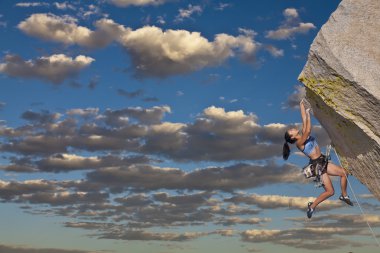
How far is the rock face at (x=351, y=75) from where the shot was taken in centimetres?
1130

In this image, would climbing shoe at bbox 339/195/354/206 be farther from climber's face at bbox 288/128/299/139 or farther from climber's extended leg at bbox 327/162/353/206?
climber's face at bbox 288/128/299/139

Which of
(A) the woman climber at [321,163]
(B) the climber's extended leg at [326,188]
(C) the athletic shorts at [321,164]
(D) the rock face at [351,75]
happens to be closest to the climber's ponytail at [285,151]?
(A) the woman climber at [321,163]

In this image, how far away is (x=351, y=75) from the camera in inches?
446

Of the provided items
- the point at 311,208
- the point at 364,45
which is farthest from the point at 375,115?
the point at 311,208

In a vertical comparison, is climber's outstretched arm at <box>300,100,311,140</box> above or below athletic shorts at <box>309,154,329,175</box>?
above

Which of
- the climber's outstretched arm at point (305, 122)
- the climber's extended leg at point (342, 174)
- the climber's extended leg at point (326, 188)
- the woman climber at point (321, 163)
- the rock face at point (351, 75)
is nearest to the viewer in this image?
the rock face at point (351, 75)

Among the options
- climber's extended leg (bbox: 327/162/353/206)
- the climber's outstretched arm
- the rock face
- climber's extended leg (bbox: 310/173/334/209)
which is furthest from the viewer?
climber's extended leg (bbox: 310/173/334/209)

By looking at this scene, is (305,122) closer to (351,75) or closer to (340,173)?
(340,173)

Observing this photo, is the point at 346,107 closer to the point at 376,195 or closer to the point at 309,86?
the point at 309,86

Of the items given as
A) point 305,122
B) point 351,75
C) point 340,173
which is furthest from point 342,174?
point 351,75

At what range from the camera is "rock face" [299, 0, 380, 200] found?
37.1 feet

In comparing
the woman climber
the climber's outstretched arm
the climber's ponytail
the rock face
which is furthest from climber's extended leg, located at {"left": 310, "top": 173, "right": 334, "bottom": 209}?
the rock face

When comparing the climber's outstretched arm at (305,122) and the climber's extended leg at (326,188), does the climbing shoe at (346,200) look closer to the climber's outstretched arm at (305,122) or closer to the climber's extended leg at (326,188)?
the climber's extended leg at (326,188)

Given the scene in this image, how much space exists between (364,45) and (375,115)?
5.14 feet
